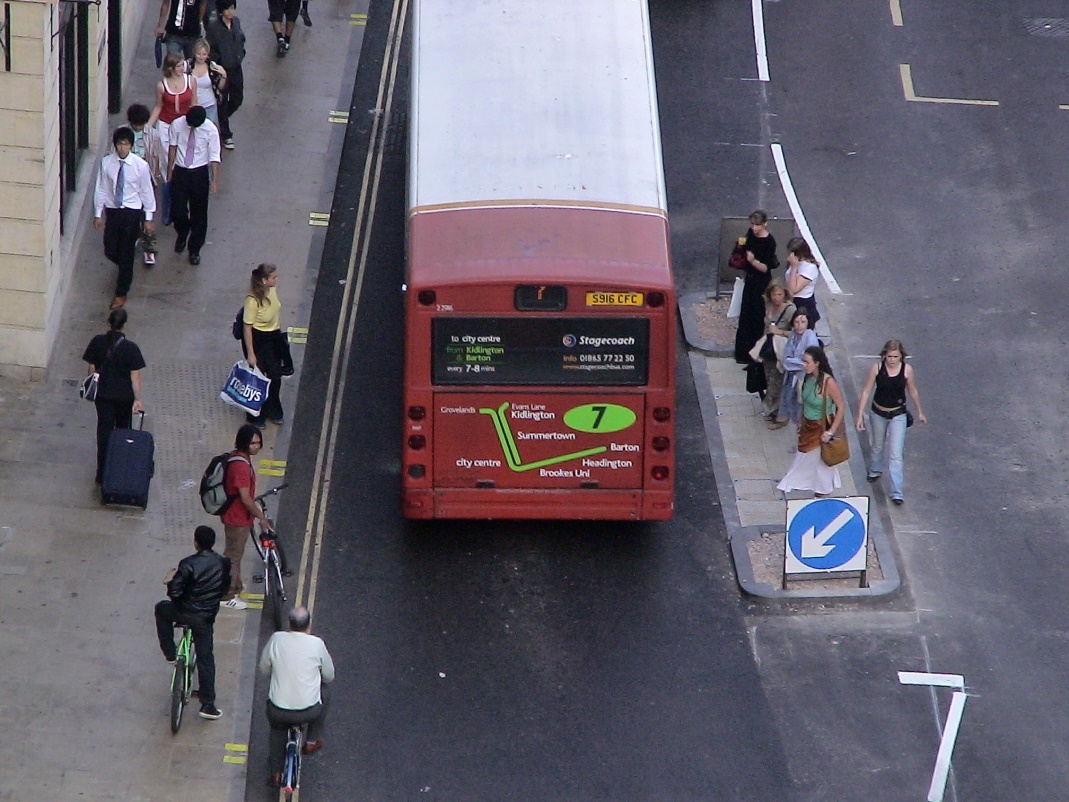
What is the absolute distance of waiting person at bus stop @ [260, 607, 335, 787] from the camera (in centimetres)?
1311

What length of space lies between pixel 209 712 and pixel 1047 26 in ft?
56.7

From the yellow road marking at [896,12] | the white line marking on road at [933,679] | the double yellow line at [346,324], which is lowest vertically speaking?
the double yellow line at [346,324]

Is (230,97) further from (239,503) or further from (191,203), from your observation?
(239,503)

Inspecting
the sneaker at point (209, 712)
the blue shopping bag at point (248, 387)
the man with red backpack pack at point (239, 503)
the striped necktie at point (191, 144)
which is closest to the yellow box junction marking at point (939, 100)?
the striped necktie at point (191, 144)

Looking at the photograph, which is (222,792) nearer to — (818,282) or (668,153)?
(818,282)

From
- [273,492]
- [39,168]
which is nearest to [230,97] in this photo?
[39,168]

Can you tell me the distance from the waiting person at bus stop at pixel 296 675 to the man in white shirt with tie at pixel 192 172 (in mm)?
8013

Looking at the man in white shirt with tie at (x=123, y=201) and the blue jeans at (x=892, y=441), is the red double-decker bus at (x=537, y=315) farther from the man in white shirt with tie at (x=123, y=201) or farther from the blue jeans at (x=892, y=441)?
the man in white shirt with tie at (x=123, y=201)

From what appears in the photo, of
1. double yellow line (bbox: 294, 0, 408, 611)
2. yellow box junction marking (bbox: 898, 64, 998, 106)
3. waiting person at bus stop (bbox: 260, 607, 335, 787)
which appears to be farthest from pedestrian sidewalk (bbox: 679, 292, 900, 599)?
yellow box junction marking (bbox: 898, 64, 998, 106)

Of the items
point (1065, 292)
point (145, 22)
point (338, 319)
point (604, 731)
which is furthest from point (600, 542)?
point (145, 22)

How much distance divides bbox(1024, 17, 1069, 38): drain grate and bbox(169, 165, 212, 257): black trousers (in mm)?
12307

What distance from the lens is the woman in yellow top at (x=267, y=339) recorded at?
57.1 feet

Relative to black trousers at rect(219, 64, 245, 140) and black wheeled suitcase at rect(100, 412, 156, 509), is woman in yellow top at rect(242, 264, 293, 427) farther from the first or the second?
black trousers at rect(219, 64, 245, 140)

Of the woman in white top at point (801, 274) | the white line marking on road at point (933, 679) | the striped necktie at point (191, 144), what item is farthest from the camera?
the striped necktie at point (191, 144)
